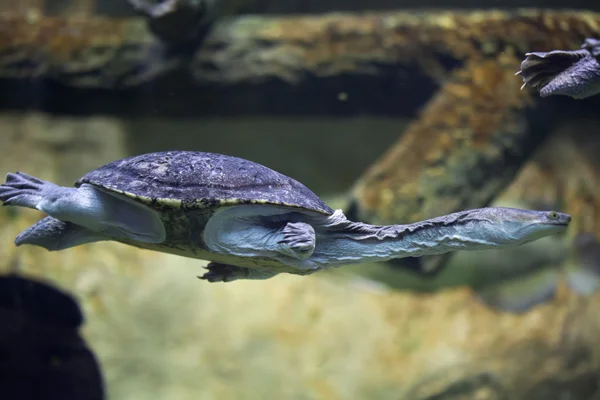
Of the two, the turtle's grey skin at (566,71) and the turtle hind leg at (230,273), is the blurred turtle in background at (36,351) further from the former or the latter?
the turtle's grey skin at (566,71)

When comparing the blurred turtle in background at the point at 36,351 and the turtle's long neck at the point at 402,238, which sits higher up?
the turtle's long neck at the point at 402,238

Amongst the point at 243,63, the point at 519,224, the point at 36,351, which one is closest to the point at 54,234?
the point at 519,224

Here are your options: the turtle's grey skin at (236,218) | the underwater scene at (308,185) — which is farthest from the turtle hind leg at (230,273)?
the underwater scene at (308,185)

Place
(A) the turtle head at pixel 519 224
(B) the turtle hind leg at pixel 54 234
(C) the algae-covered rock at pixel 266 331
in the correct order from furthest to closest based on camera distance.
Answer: (C) the algae-covered rock at pixel 266 331 < (B) the turtle hind leg at pixel 54 234 < (A) the turtle head at pixel 519 224

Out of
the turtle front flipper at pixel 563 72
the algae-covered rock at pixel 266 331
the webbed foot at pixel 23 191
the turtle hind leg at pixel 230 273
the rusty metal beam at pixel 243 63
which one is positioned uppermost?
the rusty metal beam at pixel 243 63

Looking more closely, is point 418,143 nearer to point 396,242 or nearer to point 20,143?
point 396,242

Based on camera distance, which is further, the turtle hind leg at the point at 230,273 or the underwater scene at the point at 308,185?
the underwater scene at the point at 308,185

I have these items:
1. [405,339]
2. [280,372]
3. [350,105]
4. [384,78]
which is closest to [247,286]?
[280,372]

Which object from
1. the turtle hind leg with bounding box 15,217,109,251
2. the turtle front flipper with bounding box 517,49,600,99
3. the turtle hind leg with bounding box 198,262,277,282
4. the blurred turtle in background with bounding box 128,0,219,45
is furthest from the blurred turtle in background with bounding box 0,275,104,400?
the turtle front flipper with bounding box 517,49,600,99
